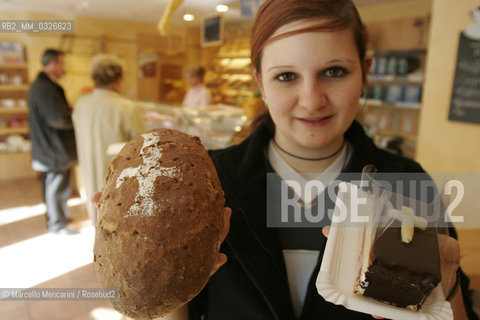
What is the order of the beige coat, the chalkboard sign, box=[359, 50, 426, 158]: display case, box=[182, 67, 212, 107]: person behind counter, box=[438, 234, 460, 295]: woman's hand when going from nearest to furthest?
1. box=[438, 234, 460, 295]: woman's hand
2. the beige coat
3. the chalkboard sign
4. box=[182, 67, 212, 107]: person behind counter
5. box=[359, 50, 426, 158]: display case

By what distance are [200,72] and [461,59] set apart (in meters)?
2.51

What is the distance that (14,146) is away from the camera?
19.0ft

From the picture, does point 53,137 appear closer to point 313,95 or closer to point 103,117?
point 103,117

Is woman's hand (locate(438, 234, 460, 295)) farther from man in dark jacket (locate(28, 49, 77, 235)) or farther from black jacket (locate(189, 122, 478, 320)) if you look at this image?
man in dark jacket (locate(28, 49, 77, 235))

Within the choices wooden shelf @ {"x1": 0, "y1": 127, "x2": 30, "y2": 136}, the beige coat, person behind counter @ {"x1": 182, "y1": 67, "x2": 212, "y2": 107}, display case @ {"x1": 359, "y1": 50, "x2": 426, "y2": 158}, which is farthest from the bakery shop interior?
wooden shelf @ {"x1": 0, "y1": 127, "x2": 30, "y2": 136}

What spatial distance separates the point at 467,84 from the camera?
9.56 ft

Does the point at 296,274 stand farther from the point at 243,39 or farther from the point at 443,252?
the point at 243,39

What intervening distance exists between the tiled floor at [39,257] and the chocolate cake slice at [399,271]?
536 millimetres

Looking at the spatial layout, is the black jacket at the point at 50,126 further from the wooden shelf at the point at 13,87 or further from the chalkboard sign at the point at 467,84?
the chalkboard sign at the point at 467,84

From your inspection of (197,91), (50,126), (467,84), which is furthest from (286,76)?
(50,126)

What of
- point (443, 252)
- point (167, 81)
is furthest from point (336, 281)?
point (167, 81)

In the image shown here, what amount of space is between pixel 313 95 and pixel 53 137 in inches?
128

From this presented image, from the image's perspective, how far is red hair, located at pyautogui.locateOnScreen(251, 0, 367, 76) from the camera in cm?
81

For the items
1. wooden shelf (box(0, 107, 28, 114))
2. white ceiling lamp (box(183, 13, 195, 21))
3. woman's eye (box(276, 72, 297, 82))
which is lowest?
wooden shelf (box(0, 107, 28, 114))
